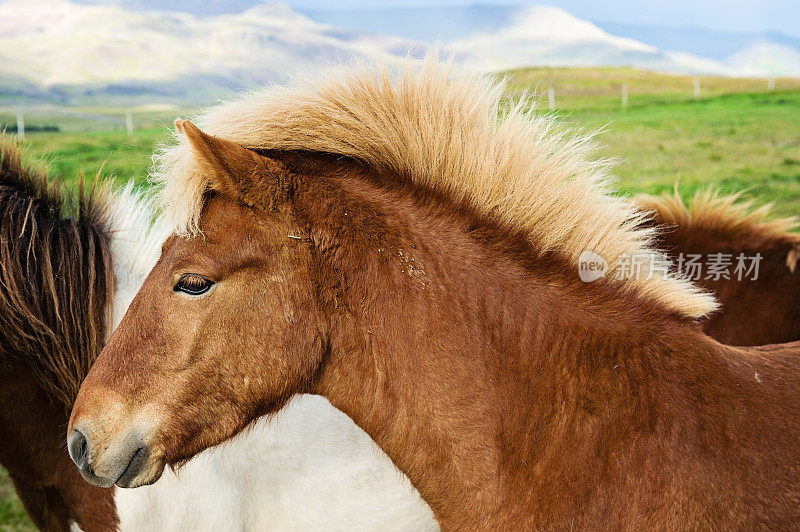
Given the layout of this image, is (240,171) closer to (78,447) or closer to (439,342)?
(439,342)

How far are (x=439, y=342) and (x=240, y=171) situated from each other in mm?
779

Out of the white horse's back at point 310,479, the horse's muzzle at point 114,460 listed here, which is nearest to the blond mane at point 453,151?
the horse's muzzle at point 114,460

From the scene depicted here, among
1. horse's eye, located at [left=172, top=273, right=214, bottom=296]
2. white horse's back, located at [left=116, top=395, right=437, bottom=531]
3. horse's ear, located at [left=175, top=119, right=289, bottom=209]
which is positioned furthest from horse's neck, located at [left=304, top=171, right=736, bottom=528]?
white horse's back, located at [left=116, top=395, right=437, bottom=531]

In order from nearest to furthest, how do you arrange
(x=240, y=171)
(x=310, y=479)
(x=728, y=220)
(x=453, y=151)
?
1. (x=240, y=171)
2. (x=453, y=151)
3. (x=310, y=479)
4. (x=728, y=220)

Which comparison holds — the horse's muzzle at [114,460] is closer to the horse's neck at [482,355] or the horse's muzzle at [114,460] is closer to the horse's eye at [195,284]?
the horse's eye at [195,284]

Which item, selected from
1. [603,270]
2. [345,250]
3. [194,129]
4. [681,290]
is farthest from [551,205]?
[194,129]

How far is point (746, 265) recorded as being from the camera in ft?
13.9

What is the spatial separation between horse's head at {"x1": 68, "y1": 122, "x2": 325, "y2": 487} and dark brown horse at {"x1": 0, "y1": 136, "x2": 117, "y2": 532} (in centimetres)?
83

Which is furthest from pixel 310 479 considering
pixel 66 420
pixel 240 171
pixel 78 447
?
pixel 240 171

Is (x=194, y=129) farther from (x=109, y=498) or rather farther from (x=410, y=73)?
(x=109, y=498)

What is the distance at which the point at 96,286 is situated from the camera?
269 cm

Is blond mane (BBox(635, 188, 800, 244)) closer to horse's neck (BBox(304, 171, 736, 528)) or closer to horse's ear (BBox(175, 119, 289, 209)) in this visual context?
horse's neck (BBox(304, 171, 736, 528))

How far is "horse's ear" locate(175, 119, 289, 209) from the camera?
177cm

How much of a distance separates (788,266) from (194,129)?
409 centimetres
